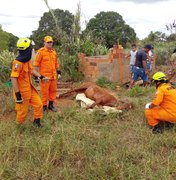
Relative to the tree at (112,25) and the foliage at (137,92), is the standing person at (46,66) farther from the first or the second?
the tree at (112,25)

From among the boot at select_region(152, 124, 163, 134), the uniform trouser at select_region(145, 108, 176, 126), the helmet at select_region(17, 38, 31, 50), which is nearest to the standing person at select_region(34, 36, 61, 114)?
the helmet at select_region(17, 38, 31, 50)

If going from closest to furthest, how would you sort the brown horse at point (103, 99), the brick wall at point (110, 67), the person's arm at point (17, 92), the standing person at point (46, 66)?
the person's arm at point (17, 92), the standing person at point (46, 66), the brown horse at point (103, 99), the brick wall at point (110, 67)

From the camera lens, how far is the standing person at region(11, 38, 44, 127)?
493cm

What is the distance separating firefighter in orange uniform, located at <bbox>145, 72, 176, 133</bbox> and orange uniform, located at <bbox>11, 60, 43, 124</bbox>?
1.83m

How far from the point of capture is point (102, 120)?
18.5ft

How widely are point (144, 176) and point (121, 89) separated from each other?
16.1 feet

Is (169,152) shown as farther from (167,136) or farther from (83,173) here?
(83,173)

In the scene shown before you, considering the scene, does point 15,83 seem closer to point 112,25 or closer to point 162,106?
point 162,106

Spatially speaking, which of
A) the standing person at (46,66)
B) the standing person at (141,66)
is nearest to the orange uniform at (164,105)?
the standing person at (46,66)

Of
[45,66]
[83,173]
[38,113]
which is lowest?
[83,173]

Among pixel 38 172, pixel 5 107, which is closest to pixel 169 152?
pixel 38 172

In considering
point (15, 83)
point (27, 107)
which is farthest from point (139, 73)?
point (15, 83)

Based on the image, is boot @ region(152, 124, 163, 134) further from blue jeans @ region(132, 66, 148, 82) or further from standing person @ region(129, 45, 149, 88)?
blue jeans @ region(132, 66, 148, 82)

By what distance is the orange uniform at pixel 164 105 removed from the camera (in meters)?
5.08
